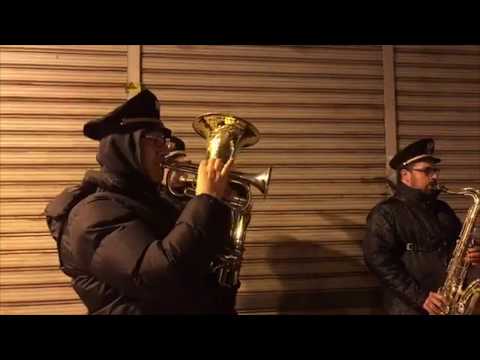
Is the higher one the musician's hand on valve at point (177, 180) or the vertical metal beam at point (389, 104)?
the vertical metal beam at point (389, 104)

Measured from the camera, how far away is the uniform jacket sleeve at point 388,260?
146 inches

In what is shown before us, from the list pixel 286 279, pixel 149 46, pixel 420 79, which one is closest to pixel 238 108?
pixel 149 46

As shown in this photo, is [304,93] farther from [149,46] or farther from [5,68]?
[5,68]

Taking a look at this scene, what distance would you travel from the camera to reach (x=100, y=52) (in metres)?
4.36

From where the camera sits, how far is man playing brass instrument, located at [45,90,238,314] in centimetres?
236

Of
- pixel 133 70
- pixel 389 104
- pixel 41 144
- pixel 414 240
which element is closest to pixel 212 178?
pixel 133 70

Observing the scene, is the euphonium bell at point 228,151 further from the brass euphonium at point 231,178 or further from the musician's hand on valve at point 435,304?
the musician's hand on valve at point 435,304

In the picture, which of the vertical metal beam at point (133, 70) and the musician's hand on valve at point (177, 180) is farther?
the vertical metal beam at point (133, 70)

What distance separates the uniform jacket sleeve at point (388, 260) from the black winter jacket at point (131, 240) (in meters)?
1.81

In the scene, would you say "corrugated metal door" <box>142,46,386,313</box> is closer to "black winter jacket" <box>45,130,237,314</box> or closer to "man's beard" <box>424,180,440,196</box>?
"man's beard" <box>424,180,440,196</box>

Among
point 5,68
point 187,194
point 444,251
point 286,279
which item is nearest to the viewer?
point 187,194

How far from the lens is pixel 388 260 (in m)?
3.80

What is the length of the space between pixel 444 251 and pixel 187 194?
2698mm

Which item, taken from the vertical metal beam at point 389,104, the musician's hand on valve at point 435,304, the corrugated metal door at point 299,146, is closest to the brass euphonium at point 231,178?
A: the corrugated metal door at point 299,146
